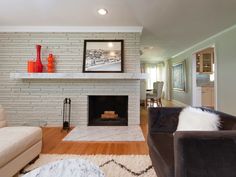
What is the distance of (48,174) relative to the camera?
1.11 metres

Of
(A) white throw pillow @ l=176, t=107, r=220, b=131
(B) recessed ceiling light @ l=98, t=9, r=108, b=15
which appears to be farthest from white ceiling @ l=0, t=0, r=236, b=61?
(A) white throw pillow @ l=176, t=107, r=220, b=131

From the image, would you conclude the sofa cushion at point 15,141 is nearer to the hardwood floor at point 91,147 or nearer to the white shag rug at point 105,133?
the hardwood floor at point 91,147

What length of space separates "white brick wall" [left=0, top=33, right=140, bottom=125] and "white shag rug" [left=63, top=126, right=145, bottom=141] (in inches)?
19.4

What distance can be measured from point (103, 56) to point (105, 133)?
1682 mm

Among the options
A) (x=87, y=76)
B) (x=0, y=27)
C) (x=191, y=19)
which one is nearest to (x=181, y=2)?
(x=191, y=19)

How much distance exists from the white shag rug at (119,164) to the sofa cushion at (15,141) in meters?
0.27

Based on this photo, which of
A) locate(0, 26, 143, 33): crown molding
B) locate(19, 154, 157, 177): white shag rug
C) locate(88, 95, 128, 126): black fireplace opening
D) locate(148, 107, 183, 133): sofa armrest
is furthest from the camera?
locate(88, 95, 128, 126): black fireplace opening

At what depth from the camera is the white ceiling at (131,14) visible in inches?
108

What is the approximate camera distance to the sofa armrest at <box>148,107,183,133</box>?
1942 mm

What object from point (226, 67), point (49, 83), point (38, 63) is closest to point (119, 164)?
point (49, 83)

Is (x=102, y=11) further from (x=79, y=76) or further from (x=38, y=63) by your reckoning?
(x=38, y=63)

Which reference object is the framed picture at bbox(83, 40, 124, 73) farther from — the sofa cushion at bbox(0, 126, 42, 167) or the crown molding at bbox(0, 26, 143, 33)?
the sofa cushion at bbox(0, 126, 42, 167)

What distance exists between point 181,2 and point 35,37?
3125 millimetres

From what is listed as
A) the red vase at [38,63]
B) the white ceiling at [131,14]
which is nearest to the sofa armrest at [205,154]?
the white ceiling at [131,14]
